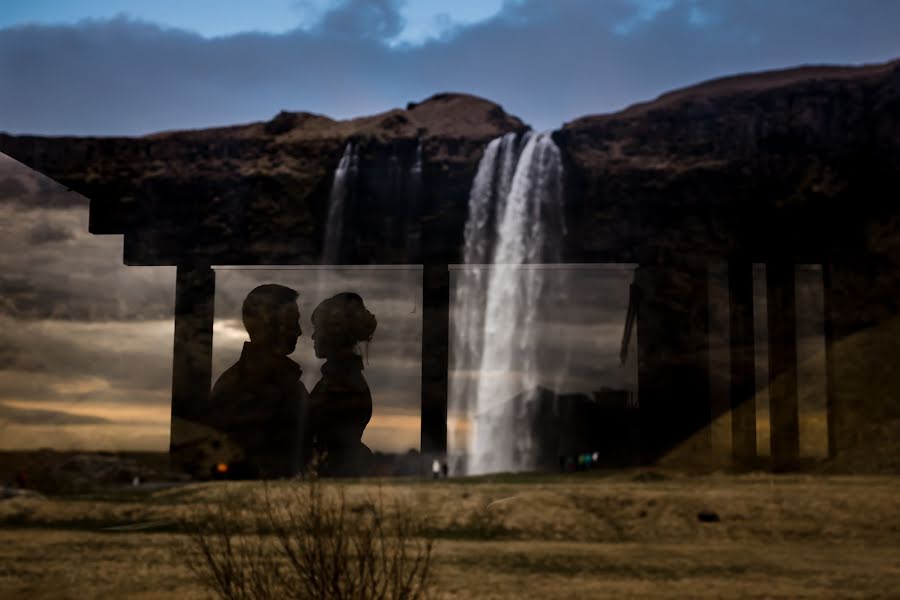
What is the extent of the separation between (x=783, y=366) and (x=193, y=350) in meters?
22.9

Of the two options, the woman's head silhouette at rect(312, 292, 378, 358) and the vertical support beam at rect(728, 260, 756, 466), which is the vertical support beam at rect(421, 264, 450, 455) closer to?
the woman's head silhouette at rect(312, 292, 378, 358)

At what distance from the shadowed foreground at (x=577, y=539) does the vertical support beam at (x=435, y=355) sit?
11.0 meters

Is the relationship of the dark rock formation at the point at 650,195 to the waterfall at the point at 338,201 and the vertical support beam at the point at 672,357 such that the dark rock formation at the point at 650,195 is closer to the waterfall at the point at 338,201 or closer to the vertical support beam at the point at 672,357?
the vertical support beam at the point at 672,357

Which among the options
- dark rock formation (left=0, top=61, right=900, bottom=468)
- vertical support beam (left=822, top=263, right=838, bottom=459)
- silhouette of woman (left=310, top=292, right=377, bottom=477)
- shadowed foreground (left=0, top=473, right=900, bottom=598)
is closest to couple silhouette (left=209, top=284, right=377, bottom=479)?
silhouette of woman (left=310, top=292, right=377, bottom=477)

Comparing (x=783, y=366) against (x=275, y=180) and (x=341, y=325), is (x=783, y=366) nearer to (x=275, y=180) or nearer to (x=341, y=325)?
(x=341, y=325)

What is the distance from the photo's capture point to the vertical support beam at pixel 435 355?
3609 centimetres

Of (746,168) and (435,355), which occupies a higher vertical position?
(746,168)

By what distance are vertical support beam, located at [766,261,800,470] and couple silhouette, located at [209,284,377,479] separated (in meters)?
15.4

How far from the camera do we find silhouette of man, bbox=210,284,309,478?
4069 centimetres

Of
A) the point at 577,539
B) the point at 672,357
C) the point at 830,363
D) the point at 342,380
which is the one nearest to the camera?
the point at 577,539

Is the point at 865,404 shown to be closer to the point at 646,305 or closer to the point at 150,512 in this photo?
the point at 646,305

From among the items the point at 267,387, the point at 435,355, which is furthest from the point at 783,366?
the point at 267,387

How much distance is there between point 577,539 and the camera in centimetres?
1811

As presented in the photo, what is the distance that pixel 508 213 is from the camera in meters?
37.2
